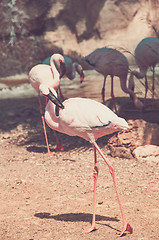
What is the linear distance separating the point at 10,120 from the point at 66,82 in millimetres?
3844

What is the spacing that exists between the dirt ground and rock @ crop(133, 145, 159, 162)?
74 millimetres

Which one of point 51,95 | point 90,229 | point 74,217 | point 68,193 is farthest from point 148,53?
point 90,229

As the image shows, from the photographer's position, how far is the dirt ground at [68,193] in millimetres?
3232

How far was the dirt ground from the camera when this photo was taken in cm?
323

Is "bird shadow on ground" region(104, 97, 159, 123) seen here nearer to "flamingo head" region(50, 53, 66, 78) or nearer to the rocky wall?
"flamingo head" region(50, 53, 66, 78)

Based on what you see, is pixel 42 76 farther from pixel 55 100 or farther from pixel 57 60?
pixel 55 100

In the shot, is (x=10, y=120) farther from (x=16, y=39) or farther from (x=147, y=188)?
(x=16, y=39)

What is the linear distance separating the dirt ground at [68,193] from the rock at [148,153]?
0.07 meters

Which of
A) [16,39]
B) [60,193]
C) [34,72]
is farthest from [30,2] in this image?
[60,193]

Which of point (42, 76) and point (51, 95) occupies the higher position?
point (51, 95)

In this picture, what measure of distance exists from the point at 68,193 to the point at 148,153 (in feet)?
4.75

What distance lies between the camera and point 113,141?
5297mm

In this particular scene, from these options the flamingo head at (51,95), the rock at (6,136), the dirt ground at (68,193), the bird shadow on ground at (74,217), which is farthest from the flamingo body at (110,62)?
the bird shadow on ground at (74,217)

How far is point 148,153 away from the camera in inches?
200
